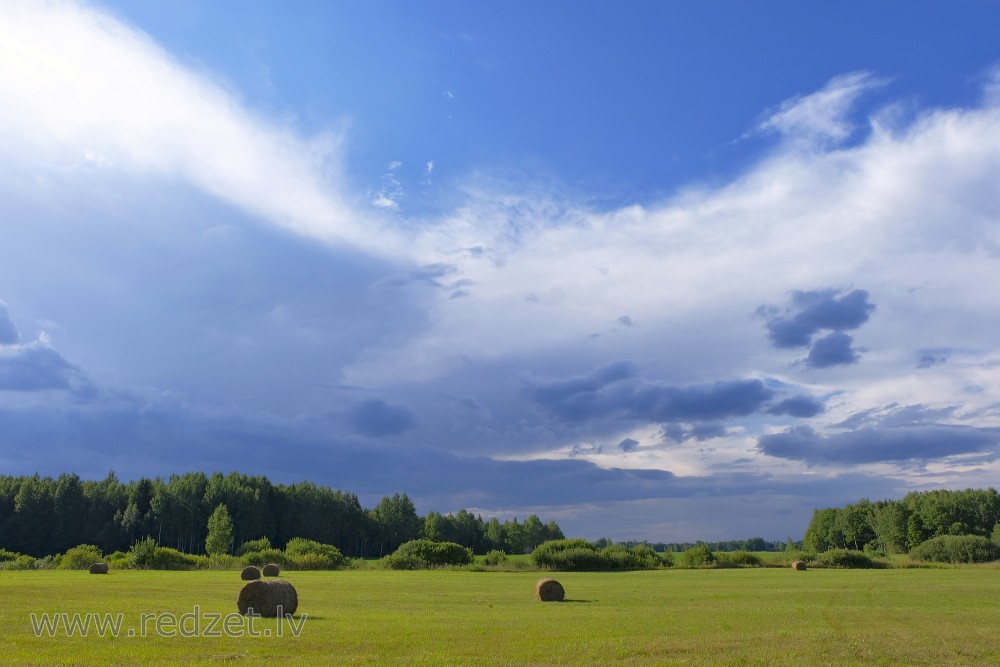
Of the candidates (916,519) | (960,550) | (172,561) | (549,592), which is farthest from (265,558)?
(916,519)

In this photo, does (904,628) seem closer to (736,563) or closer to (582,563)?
(582,563)

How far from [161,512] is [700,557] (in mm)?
107506

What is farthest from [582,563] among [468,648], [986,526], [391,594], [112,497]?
[986,526]

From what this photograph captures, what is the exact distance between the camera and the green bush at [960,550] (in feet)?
378

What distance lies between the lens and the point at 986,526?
159250mm

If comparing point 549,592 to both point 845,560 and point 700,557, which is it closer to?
point 700,557

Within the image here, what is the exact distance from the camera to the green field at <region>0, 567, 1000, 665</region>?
18.8 metres

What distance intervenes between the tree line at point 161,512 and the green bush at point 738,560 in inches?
3741

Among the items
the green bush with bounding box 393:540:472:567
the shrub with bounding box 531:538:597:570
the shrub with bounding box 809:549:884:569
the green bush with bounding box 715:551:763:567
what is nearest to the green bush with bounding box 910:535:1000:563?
the shrub with bounding box 809:549:884:569

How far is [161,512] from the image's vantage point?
139250 mm

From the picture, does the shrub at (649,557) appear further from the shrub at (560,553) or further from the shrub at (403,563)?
the shrub at (403,563)

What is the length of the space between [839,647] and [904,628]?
7.17 metres

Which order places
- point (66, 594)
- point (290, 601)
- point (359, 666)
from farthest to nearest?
point (66, 594)
point (290, 601)
point (359, 666)

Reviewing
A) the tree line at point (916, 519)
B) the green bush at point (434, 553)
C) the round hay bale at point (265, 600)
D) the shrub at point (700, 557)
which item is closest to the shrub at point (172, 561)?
the green bush at point (434, 553)
